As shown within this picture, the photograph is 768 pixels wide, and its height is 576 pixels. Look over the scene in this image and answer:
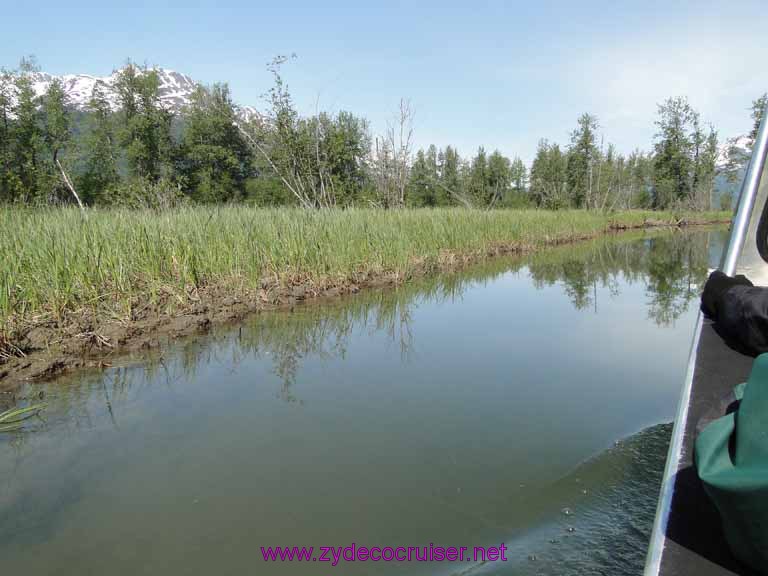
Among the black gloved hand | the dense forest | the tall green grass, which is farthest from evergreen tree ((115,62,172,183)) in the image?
the black gloved hand

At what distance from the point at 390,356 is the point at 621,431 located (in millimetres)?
2057

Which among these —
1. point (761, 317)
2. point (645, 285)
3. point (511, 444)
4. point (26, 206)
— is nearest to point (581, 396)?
point (511, 444)

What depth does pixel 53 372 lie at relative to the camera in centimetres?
376

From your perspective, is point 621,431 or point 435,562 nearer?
point 435,562

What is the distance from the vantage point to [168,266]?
5.75m

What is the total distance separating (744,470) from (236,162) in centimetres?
4038

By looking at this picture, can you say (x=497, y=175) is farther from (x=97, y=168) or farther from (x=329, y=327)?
(x=329, y=327)

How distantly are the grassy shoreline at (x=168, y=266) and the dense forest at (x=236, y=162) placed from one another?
9.75 meters

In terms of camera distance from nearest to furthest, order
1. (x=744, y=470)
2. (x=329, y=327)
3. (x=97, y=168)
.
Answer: (x=744, y=470) → (x=329, y=327) → (x=97, y=168)

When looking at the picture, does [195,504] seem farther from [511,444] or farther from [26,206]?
[26,206]

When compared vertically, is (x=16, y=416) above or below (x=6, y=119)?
below

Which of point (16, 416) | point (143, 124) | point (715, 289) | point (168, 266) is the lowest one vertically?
point (16, 416)

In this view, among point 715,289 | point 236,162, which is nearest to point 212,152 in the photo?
point 236,162

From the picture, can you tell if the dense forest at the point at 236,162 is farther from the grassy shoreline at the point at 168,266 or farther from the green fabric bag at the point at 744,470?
the green fabric bag at the point at 744,470
